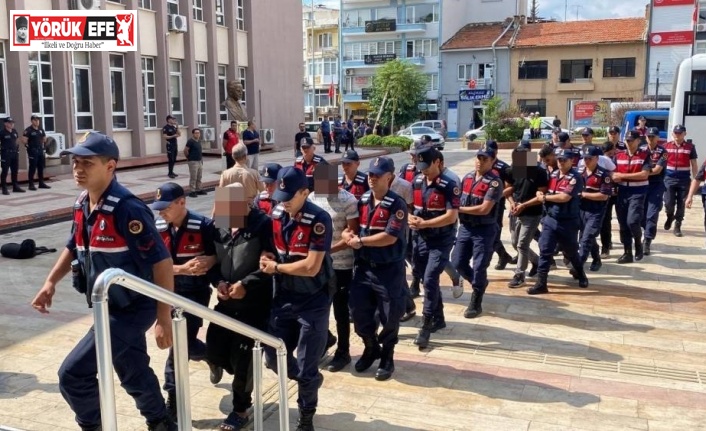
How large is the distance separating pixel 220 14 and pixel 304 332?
2485 cm

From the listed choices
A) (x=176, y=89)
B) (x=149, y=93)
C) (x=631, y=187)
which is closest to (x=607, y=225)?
(x=631, y=187)

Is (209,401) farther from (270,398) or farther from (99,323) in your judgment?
(99,323)

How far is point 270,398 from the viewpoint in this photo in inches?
193

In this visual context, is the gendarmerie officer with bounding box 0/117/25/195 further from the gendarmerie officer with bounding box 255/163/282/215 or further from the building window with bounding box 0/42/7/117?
the gendarmerie officer with bounding box 255/163/282/215

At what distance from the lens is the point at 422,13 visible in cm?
5466

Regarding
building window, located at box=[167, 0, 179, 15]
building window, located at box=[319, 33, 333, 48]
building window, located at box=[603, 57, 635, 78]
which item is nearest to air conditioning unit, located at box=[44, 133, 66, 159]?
building window, located at box=[167, 0, 179, 15]

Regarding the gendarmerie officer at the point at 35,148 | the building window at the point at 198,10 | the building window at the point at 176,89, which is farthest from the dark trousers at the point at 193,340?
the building window at the point at 198,10

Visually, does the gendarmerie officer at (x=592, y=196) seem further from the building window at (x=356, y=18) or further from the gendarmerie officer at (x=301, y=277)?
the building window at (x=356, y=18)

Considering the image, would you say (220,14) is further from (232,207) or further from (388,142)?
(232,207)

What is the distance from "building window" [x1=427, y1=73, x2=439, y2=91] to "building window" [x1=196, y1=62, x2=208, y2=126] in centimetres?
3020

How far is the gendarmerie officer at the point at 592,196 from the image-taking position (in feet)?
28.1

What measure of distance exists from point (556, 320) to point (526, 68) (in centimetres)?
4578

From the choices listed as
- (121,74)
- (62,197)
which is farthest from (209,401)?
(121,74)

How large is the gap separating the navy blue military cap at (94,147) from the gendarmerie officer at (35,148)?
13388 millimetres
